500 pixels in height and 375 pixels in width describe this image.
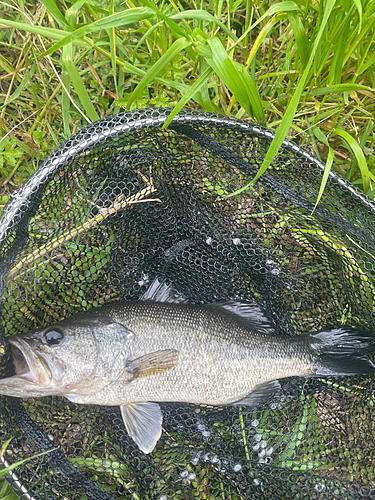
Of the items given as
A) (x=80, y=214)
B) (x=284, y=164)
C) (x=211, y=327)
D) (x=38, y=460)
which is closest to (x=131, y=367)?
(x=211, y=327)

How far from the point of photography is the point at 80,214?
7.23ft

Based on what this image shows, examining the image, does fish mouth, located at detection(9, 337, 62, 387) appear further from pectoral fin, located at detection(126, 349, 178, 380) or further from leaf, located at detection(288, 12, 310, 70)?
leaf, located at detection(288, 12, 310, 70)

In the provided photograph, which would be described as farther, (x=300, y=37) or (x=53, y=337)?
(x=300, y=37)

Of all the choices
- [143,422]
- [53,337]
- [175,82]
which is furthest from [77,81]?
[143,422]

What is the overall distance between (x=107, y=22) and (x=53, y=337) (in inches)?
70.4

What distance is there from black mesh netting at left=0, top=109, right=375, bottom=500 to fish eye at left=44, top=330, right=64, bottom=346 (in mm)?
250

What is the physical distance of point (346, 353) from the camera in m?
2.29

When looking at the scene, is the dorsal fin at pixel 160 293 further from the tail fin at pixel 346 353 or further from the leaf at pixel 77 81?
the leaf at pixel 77 81

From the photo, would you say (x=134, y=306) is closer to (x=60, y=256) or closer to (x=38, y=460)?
(x=60, y=256)

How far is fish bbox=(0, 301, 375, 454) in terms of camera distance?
2.02 metres

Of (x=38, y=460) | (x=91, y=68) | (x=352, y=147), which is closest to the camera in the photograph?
(x=38, y=460)

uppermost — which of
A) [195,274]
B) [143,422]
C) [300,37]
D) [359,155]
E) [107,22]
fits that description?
[107,22]

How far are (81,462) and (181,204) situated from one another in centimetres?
178

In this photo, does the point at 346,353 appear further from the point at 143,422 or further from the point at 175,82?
the point at 175,82
